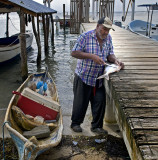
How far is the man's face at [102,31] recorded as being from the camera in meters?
3.90

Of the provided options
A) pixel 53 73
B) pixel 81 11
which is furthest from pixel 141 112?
pixel 81 11

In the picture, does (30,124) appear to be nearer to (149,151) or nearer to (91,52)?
(91,52)

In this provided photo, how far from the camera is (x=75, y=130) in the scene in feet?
16.0

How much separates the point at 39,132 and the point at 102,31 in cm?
208

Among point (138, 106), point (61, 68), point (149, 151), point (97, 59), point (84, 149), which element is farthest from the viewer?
point (61, 68)

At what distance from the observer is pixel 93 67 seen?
415 centimetres

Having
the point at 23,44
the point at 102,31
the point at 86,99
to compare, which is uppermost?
the point at 102,31

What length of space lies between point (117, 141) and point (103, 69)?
1504 mm

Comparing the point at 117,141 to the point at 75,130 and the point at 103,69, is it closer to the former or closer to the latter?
the point at 75,130

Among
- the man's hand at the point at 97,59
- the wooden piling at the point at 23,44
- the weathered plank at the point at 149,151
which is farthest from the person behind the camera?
the wooden piling at the point at 23,44

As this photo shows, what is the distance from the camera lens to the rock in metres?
3.90

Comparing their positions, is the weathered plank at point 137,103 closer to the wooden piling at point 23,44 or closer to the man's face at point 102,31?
the man's face at point 102,31

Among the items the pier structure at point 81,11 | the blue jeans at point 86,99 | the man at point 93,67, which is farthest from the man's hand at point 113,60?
the pier structure at point 81,11

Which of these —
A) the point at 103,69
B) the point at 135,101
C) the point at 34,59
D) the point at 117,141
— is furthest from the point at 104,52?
the point at 34,59
